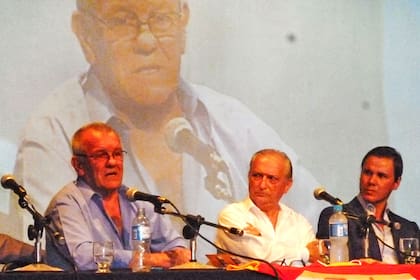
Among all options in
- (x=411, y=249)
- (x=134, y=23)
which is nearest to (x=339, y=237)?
(x=411, y=249)

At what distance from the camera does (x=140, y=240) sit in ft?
12.5

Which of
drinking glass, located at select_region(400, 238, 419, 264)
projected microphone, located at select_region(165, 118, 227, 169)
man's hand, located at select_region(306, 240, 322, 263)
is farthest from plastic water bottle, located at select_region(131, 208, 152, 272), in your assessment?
projected microphone, located at select_region(165, 118, 227, 169)

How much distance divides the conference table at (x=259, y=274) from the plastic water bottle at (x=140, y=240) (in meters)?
0.36

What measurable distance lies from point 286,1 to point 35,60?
151cm

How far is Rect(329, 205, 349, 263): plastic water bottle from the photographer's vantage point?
3.90 meters

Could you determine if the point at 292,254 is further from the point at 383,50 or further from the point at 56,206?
the point at 383,50

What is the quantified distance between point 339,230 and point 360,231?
0.68ft

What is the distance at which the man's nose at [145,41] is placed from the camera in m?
5.20

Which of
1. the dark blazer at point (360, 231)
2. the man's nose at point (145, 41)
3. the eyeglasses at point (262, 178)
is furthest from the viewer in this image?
the man's nose at point (145, 41)

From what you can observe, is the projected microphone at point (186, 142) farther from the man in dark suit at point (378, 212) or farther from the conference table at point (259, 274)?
the conference table at point (259, 274)

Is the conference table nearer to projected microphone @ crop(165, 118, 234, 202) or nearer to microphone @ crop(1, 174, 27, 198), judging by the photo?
microphone @ crop(1, 174, 27, 198)

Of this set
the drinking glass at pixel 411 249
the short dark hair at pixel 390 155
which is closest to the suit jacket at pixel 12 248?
the short dark hair at pixel 390 155

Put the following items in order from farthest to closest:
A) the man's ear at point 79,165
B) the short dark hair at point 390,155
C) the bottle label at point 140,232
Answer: the short dark hair at point 390,155 → the man's ear at point 79,165 → the bottle label at point 140,232

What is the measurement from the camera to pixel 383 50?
5.75 m
